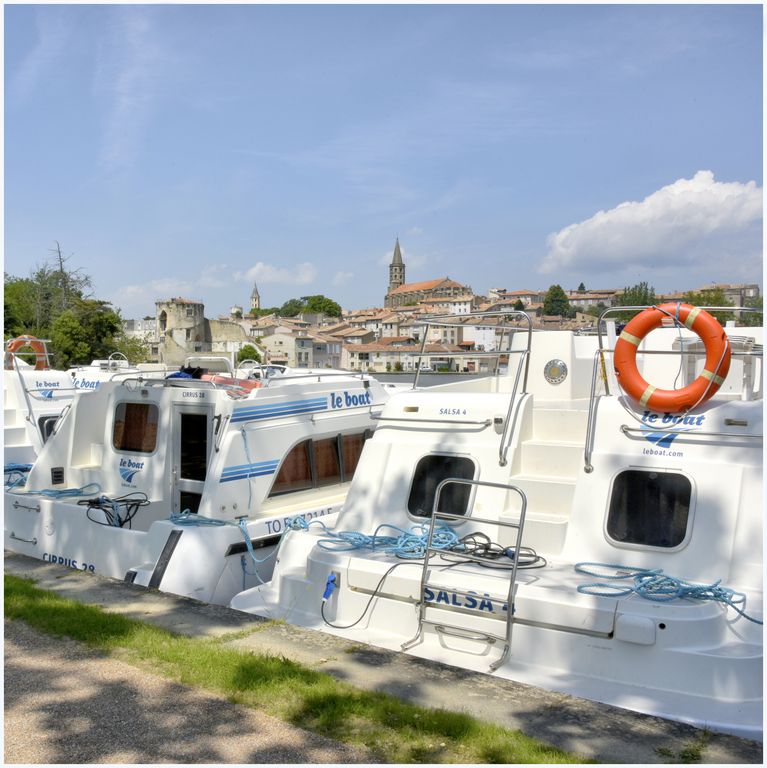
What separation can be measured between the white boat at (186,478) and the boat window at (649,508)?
3.58 m

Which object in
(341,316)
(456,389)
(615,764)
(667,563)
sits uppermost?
(341,316)

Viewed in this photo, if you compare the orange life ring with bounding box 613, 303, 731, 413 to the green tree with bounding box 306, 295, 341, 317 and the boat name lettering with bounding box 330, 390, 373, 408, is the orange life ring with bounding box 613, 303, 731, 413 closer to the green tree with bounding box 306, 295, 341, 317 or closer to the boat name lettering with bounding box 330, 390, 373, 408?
the boat name lettering with bounding box 330, 390, 373, 408

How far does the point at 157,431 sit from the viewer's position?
9648mm

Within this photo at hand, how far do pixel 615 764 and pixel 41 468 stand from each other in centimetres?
880

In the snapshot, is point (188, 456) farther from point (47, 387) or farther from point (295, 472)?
point (47, 387)

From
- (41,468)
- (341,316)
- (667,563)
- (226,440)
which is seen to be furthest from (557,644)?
(341,316)

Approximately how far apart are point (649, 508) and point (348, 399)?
520cm

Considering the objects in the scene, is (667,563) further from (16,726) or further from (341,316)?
(341,316)

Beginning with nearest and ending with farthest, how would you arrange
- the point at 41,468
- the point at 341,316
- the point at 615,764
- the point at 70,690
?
the point at 615,764 < the point at 70,690 < the point at 41,468 < the point at 341,316

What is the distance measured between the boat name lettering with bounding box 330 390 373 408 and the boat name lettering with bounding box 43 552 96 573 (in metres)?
3.49

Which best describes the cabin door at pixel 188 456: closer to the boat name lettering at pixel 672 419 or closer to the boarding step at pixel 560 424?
the boarding step at pixel 560 424

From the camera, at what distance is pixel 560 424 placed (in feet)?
24.5

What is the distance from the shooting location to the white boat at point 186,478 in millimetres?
8375

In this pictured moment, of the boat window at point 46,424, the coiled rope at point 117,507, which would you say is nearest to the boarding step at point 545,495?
Answer: the coiled rope at point 117,507
